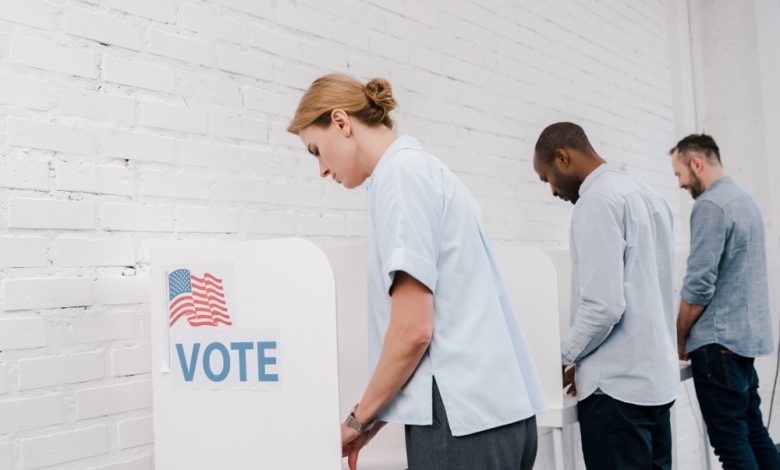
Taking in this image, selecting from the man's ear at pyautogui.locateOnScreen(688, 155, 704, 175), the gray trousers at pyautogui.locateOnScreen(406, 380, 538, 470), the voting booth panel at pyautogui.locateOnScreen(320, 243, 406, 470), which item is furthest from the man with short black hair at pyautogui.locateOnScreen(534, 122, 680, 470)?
the man's ear at pyautogui.locateOnScreen(688, 155, 704, 175)

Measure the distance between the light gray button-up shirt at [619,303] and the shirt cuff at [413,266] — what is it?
86cm

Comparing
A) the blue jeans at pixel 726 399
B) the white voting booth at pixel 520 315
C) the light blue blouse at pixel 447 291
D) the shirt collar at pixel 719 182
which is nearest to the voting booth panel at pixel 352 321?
the white voting booth at pixel 520 315

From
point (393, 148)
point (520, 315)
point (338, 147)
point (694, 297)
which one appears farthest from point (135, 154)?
point (694, 297)

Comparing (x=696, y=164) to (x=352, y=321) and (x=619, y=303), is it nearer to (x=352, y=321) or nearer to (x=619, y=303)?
(x=619, y=303)

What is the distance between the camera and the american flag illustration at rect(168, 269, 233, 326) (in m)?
1.43

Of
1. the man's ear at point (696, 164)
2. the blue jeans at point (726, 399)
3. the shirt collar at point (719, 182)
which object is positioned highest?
the man's ear at point (696, 164)

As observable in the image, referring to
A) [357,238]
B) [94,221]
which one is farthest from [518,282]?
[94,221]

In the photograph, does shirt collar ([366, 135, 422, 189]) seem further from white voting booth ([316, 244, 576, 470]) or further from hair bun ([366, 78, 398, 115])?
white voting booth ([316, 244, 576, 470])

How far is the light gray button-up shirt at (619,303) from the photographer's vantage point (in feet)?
6.40

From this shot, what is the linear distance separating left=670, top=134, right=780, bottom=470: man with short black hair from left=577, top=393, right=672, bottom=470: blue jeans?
73 centimetres

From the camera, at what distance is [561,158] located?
2.21 meters

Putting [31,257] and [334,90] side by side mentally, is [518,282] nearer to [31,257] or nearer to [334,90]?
[334,90]

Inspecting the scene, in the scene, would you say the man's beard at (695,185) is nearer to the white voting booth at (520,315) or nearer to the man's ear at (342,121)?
the white voting booth at (520,315)

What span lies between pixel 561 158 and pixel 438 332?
110 centimetres
